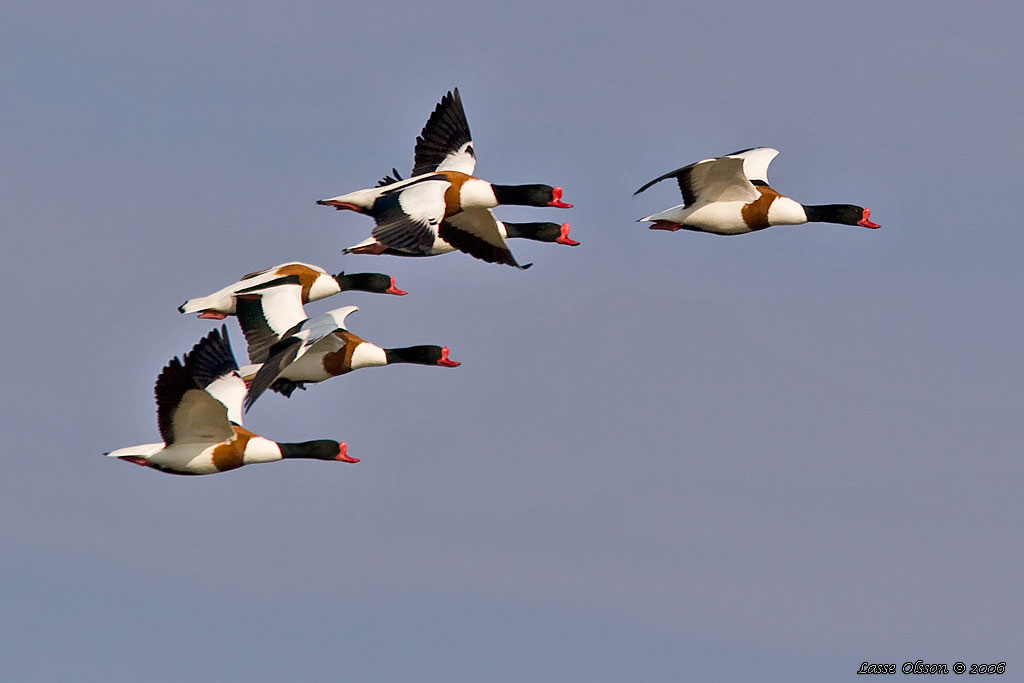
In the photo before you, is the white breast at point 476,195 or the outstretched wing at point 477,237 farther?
the outstretched wing at point 477,237

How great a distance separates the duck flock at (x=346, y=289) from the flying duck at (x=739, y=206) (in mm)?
14

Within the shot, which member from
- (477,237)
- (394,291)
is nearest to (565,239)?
(477,237)

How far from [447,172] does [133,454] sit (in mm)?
5982

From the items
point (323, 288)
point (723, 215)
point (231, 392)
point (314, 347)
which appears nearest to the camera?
point (231, 392)

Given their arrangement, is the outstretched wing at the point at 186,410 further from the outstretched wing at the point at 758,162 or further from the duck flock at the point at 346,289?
the outstretched wing at the point at 758,162

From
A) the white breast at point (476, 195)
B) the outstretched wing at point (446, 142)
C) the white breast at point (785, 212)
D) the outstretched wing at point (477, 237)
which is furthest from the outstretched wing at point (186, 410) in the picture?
the white breast at point (785, 212)

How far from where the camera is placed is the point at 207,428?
2353 centimetres

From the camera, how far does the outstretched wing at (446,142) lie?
2816 cm

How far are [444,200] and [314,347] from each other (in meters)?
2.59

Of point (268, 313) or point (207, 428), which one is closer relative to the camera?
point (207, 428)

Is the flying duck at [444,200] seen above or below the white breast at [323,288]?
above

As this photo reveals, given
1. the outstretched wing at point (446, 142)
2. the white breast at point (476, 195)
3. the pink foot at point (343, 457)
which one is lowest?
the pink foot at point (343, 457)

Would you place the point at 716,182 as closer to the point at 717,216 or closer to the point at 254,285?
the point at 717,216

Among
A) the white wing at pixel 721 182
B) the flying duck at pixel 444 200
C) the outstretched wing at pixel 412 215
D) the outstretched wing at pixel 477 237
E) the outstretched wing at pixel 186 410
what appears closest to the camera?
the outstretched wing at pixel 186 410
